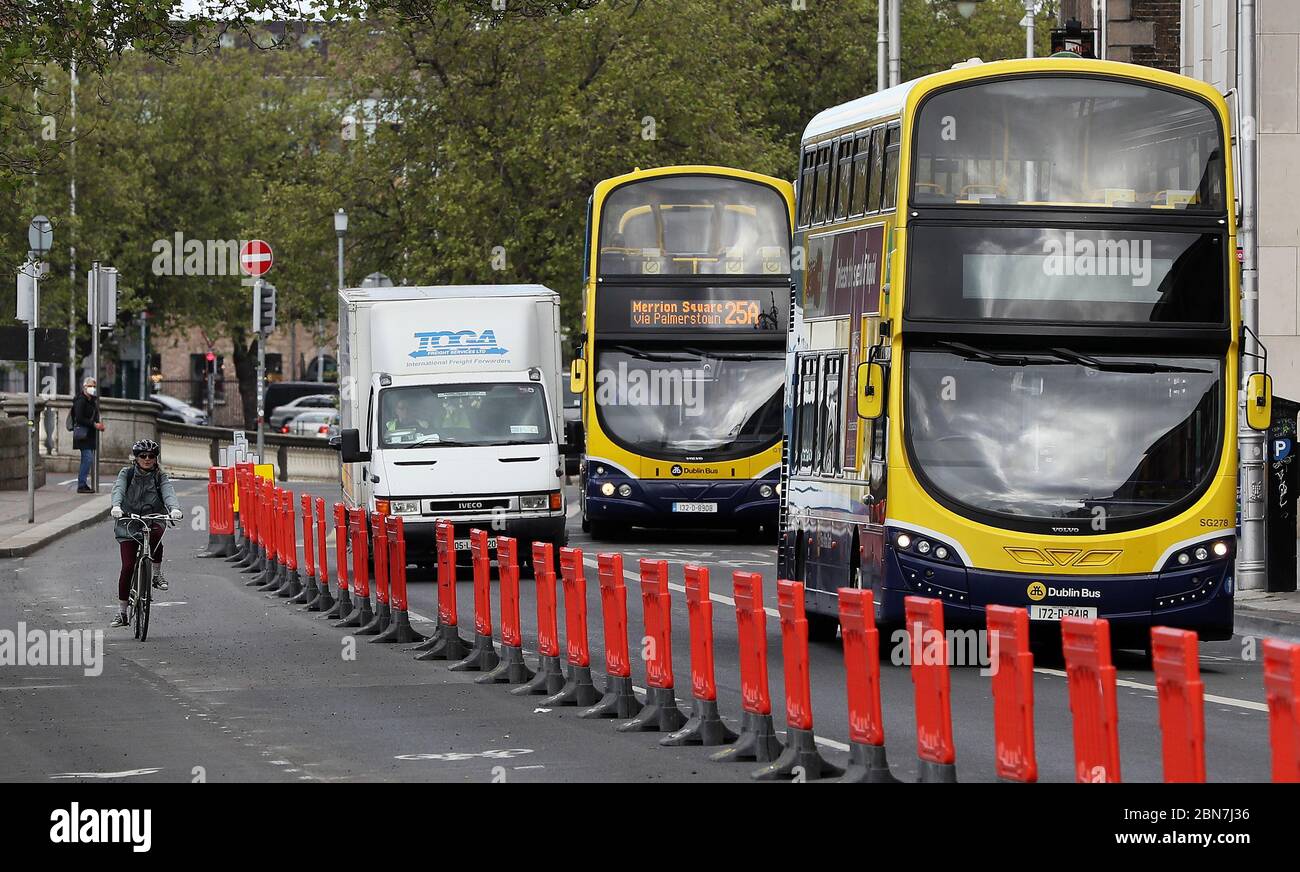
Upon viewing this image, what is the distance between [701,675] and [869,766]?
2377 mm

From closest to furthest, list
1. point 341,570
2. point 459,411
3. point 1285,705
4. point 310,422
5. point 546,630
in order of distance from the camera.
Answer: point 1285,705
point 546,630
point 341,570
point 459,411
point 310,422

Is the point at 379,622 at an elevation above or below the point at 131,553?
below

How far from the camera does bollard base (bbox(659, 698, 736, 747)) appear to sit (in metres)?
13.2

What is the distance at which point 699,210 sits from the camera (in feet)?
106

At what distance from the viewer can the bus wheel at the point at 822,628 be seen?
1967 centimetres

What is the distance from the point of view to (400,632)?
65.1 feet

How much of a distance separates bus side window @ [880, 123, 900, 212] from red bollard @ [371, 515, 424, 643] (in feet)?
15.7

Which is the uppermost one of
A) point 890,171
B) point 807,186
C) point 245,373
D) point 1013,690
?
point 807,186

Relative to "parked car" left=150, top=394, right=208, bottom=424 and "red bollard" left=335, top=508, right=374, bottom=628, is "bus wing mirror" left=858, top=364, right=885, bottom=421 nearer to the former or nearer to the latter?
"red bollard" left=335, top=508, right=374, bottom=628

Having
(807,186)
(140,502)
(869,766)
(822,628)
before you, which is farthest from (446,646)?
(869,766)

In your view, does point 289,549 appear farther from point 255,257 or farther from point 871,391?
point 255,257
